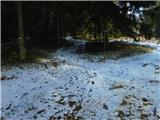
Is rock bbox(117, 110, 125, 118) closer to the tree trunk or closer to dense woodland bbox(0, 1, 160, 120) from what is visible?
dense woodland bbox(0, 1, 160, 120)

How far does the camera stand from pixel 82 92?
1223 centimetres

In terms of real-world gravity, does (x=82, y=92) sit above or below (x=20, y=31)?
below

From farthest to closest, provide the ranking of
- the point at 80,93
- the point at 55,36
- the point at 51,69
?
1. the point at 55,36
2. the point at 51,69
3. the point at 80,93

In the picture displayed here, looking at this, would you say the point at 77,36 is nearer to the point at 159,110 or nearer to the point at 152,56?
the point at 152,56

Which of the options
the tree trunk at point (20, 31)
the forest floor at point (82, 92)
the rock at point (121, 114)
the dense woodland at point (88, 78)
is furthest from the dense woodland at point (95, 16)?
the rock at point (121, 114)

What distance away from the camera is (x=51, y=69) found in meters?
16.8

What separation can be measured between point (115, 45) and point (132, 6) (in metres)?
3.75

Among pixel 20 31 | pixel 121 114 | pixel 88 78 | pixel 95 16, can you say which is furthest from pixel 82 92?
pixel 95 16

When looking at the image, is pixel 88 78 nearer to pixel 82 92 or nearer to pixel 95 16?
pixel 82 92

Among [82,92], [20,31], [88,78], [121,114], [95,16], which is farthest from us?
[95,16]

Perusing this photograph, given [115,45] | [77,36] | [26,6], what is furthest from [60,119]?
[77,36]

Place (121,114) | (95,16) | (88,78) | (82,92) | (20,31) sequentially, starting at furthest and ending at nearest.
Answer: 1. (95,16)
2. (20,31)
3. (88,78)
4. (82,92)
5. (121,114)

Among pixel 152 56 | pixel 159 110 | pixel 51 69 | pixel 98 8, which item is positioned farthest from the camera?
pixel 98 8

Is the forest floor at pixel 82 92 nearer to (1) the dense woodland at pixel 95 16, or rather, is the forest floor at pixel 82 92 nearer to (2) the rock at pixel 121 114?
(2) the rock at pixel 121 114
